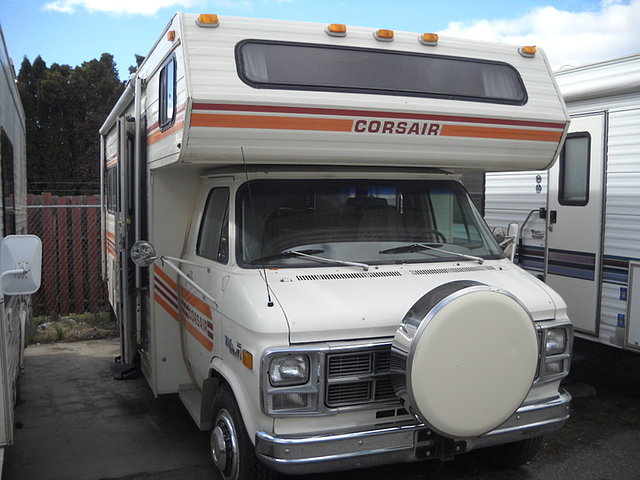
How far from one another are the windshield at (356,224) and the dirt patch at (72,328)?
5.20 meters

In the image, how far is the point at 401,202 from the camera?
4.41 meters

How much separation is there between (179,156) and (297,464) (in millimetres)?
1852

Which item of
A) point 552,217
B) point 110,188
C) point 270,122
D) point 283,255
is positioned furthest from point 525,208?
point 110,188

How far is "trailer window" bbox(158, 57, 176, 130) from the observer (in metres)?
4.00

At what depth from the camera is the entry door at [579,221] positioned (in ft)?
18.7

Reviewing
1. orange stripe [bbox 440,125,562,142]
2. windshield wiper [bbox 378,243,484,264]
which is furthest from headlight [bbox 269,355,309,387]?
orange stripe [bbox 440,125,562,142]

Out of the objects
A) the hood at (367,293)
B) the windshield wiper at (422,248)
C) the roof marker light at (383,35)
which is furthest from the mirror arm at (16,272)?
the roof marker light at (383,35)

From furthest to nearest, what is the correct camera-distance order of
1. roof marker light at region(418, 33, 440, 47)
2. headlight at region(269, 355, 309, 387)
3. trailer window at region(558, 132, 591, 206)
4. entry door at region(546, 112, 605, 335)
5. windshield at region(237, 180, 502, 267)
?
trailer window at region(558, 132, 591, 206) < entry door at region(546, 112, 605, 335) < roof marker light at region(418, 33, 440, 47) < windshield at region(237, 180, 502, 267) < headlight at region(269, 355, 309, 387)

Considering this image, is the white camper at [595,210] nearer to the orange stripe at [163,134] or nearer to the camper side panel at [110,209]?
the orange stripe at [163,134]

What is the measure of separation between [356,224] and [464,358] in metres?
1.36

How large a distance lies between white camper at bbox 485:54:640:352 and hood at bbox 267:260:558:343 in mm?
1823

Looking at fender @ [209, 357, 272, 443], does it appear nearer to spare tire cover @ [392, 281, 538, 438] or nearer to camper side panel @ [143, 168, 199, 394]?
spare tire cover @ [392, 281, 538, 438]

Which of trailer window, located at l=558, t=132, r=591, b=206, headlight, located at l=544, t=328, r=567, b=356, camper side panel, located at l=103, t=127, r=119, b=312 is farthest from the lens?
camper side panel, located at l=103, t=127, r=119, b=312

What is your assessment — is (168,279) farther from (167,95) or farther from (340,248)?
(340,248)
